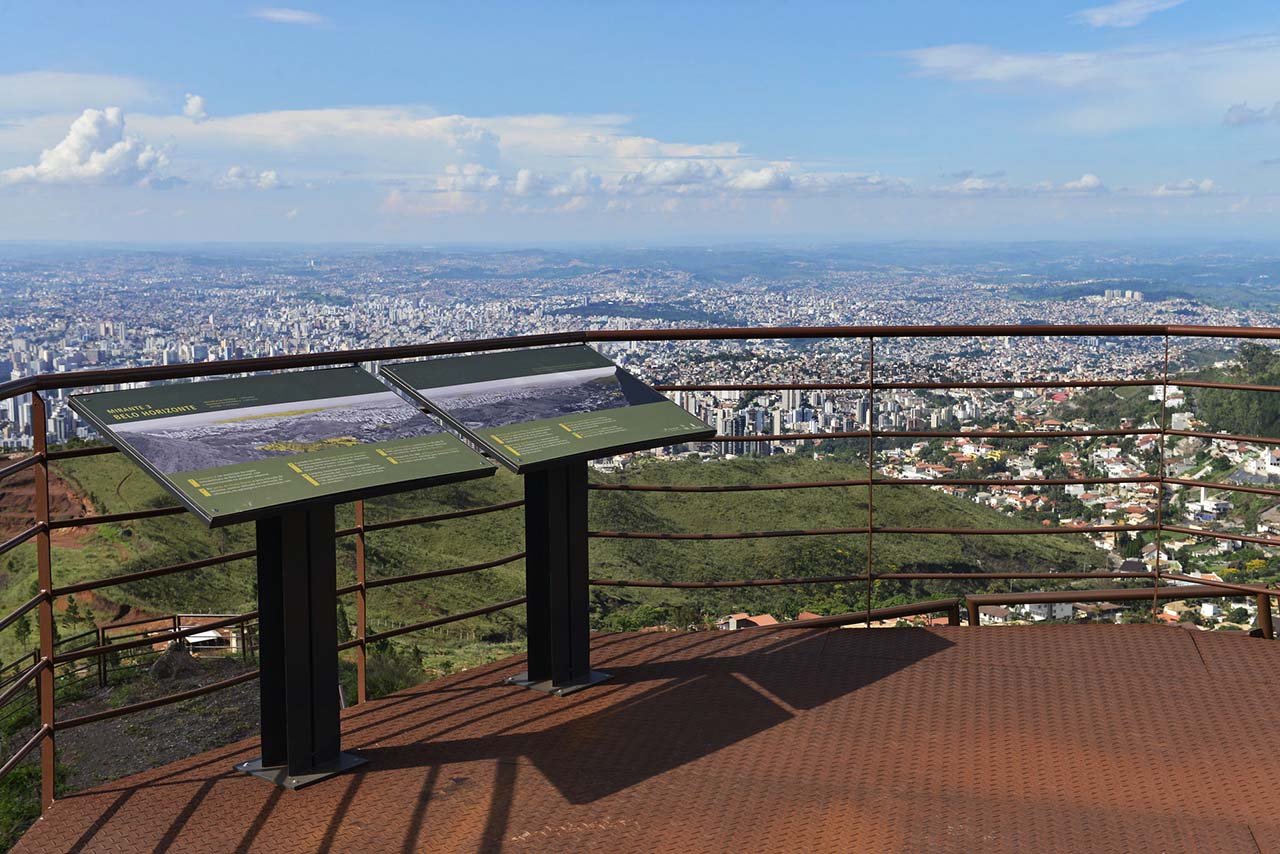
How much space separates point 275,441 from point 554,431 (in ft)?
3.35

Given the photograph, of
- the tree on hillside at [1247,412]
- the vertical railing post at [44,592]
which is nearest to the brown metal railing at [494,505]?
the vertical railing post at [44,592]

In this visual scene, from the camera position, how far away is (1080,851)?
118 inches

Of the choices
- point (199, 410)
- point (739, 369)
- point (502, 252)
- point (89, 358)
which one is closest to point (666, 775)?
point (199, 410)

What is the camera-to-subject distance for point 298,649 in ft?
11.2

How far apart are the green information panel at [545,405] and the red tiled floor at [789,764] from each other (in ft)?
3.18

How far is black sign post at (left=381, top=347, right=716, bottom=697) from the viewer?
13.1 feet

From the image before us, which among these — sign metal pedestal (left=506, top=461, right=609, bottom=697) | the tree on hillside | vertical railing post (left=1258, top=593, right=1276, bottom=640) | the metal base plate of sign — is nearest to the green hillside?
the tree on hillside

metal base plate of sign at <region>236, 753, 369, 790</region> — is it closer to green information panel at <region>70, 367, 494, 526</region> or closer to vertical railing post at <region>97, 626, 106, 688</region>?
green information panel at <region>70, 367, 494, 526</region>

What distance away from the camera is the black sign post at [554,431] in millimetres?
3986

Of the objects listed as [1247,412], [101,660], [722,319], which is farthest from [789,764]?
[722,319]

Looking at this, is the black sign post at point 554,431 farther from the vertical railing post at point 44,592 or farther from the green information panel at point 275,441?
the vertical railing post at point 44,592

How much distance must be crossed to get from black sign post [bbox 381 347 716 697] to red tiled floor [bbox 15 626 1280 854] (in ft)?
0.72

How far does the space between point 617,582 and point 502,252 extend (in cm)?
7961

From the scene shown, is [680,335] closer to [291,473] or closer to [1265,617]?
[291,473]
